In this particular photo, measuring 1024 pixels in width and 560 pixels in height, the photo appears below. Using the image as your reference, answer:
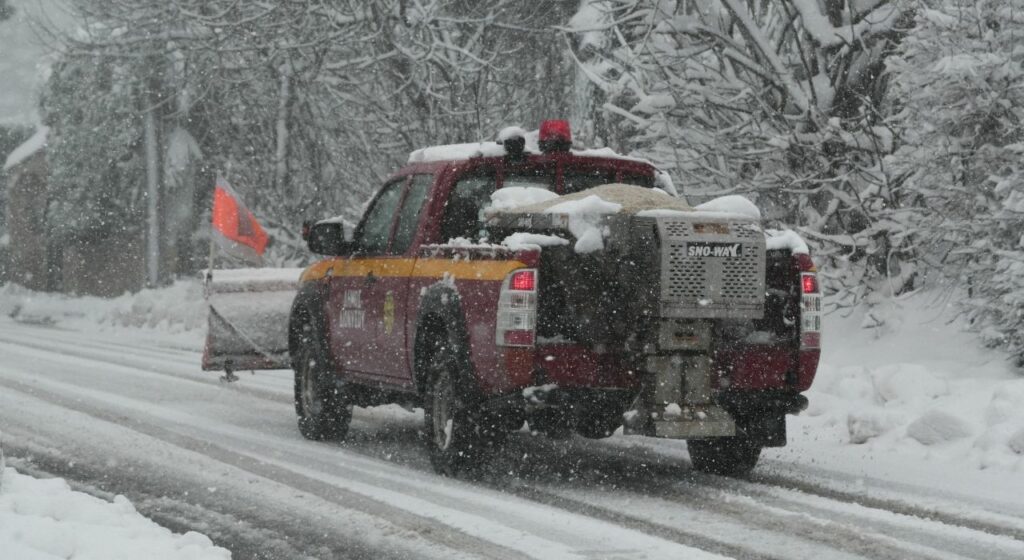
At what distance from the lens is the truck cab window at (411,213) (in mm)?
10305

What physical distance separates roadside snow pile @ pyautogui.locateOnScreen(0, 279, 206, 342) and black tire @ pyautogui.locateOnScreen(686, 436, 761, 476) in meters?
16.7

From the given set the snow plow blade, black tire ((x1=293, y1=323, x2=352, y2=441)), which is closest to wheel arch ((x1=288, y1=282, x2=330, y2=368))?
black tire ((x1=293, y1=323, x2=352, y2=441))

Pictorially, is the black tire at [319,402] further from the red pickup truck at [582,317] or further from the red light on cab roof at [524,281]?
the red light on cab roof at [524,281]

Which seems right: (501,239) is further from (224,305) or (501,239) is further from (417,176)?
(224,305)

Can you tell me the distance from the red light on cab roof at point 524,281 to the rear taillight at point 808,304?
1604 millimetres

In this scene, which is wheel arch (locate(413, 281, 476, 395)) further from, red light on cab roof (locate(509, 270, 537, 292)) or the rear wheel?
the rear wheel

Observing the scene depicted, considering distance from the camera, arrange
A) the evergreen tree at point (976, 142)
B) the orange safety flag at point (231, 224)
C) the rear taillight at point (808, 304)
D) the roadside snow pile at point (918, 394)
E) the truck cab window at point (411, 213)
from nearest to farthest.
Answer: the rear taillight at point (808, 304)
the roadside snow pile at point (918, 394)
the truck cab window at point (411, 213)
the evergreen tree at point (976, 142)
the orange safety flag at point (231, 224)

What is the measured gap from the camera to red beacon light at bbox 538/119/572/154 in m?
9.98

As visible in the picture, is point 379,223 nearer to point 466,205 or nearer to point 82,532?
point 466,205

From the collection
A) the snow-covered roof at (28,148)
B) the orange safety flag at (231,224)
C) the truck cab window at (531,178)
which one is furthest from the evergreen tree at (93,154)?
the truck cab window at (531,178)

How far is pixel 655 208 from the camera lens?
8.79 metres

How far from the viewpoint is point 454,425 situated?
9305 mm

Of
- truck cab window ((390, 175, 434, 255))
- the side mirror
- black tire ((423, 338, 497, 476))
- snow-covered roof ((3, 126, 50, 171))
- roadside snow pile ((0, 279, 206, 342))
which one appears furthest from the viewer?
snow-covered roof ((3, 126, 50, 171))

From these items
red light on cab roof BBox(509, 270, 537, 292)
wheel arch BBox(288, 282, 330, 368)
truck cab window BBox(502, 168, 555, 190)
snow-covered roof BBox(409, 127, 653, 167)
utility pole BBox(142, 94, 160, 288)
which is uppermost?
utility pole BBox(142, 94, 160, 288)
